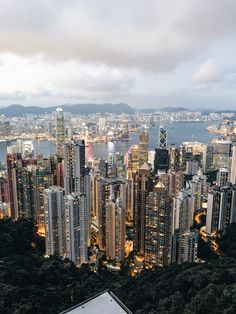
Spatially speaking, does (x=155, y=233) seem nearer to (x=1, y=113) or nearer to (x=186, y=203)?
(x=186, y=203)

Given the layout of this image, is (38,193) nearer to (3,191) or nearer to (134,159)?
(3,191)

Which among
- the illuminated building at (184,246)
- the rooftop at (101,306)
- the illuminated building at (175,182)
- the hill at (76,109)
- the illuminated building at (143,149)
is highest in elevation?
the hill at (76,109)

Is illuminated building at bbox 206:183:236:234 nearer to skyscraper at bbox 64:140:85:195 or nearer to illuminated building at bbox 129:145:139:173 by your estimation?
skyscraper at bbox 64:140:85:195

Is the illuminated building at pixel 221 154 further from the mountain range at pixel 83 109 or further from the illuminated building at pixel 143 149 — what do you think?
the mountain range at pixel 83 109

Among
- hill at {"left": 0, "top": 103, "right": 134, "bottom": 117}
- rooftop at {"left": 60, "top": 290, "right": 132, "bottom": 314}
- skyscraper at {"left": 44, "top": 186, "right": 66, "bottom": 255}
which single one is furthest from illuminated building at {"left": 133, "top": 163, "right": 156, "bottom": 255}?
hill at {"left": 0, "top": 103, "right": 134, "bottom": 117}

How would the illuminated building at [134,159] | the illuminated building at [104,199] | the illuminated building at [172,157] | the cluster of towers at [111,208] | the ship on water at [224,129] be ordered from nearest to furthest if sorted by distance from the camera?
1. the cluster of towers at [111,208]
2. the illuminated building at [104,199]
3. the illuminated building at [134,159]
4. the illuminated building at [172,157]
5. the ship on water at [224,129]

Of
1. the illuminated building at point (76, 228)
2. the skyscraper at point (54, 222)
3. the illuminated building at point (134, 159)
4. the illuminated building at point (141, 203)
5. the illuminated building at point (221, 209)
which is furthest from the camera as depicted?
the illuminated building at point (134, 159)

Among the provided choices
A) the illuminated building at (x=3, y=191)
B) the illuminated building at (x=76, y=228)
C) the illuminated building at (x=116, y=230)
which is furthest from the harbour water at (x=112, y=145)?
the illuminated building at (x=76, y=228)

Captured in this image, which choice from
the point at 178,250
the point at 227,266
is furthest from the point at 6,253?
the point at 227,266

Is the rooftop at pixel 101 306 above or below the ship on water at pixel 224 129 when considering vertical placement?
above
